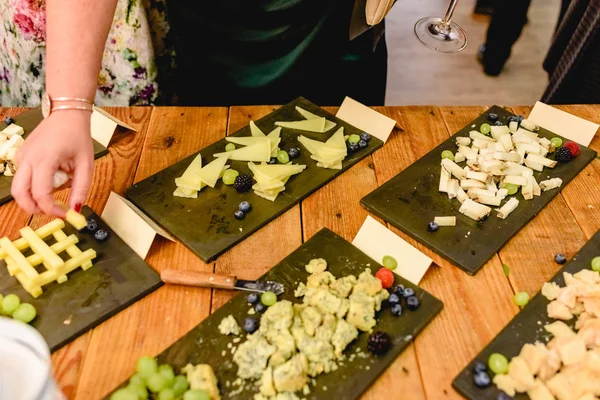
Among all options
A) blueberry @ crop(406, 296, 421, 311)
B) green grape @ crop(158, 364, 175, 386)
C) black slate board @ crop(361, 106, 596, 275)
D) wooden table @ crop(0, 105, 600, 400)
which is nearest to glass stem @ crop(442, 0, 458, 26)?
wooden table @ crop(0, 105, 600, 400)

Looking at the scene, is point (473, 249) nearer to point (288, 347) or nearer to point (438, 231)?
point (438, 231)

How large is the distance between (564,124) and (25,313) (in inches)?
Answer: 59.3

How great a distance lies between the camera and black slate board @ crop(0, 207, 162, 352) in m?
1.05

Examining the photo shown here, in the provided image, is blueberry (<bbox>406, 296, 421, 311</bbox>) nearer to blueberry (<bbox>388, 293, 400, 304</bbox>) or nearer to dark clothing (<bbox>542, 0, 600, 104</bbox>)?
blueberry (<bbox>388, 293, 400, 304</bbox>)

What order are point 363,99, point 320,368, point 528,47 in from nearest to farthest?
1. point 320,368
2. point 363,99
3. point 528,47

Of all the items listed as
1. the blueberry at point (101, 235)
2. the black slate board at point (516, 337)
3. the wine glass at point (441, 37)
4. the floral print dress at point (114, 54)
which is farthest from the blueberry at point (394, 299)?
the wine glass at point (441, 37)

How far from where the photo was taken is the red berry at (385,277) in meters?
1.13

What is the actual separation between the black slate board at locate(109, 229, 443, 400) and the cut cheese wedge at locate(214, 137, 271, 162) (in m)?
0.32

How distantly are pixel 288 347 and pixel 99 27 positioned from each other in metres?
0.76

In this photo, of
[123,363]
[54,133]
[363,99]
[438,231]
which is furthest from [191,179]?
[363,99]

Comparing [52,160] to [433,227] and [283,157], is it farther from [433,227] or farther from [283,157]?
Result: [433,227]

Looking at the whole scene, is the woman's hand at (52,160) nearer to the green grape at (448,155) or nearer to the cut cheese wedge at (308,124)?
the cut cheese wedge at (308,124)

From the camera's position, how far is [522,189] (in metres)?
1.41

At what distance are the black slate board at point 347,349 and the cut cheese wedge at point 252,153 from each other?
1.06ft
